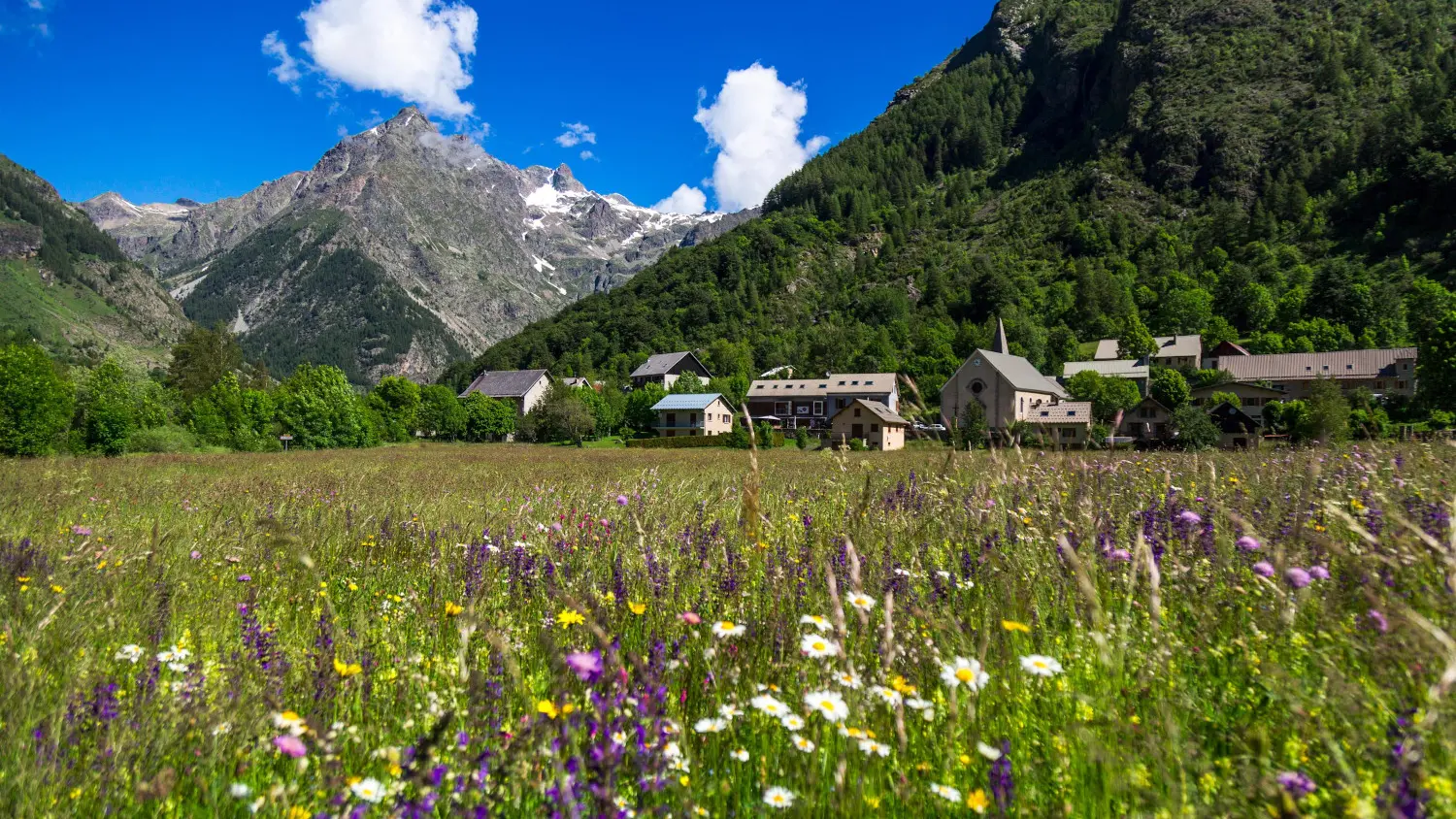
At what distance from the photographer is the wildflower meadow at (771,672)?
1.68m

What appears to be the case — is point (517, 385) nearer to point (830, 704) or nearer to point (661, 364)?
point (661, 364)

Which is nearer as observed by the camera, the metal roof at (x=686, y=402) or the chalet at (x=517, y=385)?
the metal roof at (x=686, y=402)

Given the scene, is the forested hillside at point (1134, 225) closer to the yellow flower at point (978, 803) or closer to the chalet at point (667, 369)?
the chalet at point (667, 369)

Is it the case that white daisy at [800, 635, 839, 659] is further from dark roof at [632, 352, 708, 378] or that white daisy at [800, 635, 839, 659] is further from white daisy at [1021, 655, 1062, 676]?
dark roof at [632, 352, 708, 378]

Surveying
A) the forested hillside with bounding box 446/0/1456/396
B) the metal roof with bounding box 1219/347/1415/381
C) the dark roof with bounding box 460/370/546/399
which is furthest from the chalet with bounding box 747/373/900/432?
the metal roof with bounding box 1219/347/1415/381

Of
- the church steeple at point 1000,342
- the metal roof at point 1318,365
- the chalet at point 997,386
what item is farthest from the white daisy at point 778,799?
the church steeple at point 1000,342

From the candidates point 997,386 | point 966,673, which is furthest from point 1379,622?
point 997,386

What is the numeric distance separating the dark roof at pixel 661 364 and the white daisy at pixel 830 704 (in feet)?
352

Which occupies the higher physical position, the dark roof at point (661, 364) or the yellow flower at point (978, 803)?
the dark roof at point (661, 364)

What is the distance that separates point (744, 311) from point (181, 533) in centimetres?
12193

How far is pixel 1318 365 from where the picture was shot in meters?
73.0

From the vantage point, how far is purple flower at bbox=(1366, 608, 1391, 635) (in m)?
1.76

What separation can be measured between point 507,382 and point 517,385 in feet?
9.87

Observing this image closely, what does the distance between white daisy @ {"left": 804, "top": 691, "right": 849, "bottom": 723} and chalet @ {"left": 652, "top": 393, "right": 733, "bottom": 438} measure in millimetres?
81491
